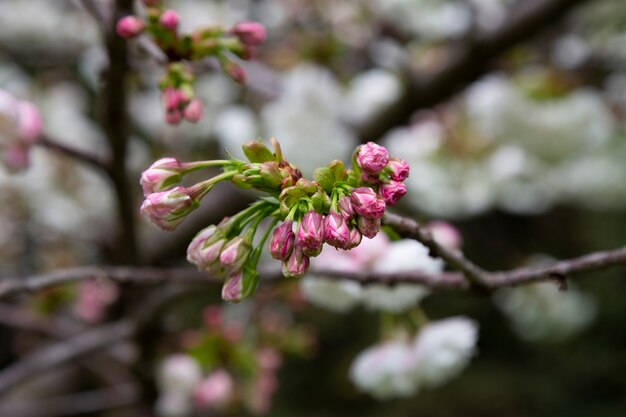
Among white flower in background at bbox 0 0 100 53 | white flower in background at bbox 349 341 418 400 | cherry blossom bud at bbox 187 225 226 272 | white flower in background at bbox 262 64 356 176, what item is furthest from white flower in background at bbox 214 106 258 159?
white flower in background at bbox 0 0 100 53

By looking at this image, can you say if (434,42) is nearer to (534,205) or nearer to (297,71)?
(297,71)

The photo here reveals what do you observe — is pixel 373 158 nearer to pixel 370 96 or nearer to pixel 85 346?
pixel 85 346

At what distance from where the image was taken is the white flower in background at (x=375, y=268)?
27.1 inches

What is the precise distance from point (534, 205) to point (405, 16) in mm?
667

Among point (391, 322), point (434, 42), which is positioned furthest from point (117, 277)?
point (434, 42)

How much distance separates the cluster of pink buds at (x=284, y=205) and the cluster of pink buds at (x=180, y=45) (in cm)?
15

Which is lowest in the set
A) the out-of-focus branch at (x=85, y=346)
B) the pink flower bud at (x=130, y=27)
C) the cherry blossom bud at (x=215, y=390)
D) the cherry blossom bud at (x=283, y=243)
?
the cherry blossom bud at (x=215, y=390)

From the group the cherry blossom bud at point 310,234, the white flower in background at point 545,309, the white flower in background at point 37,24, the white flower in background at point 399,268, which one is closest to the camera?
the cherry blossom bud at point 310,234

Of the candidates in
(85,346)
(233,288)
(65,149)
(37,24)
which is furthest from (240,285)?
(37,24)

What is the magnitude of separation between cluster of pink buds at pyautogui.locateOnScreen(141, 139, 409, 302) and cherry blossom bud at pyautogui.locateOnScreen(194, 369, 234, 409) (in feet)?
2.01

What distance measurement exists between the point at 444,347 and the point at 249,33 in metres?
0.45

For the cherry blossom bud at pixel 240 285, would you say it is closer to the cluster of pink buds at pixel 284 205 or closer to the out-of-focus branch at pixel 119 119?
the cluster of pink buds at pixel 284 205

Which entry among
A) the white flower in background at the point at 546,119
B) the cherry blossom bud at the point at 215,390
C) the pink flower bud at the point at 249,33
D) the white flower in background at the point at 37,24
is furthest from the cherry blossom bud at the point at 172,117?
the white flower in background at the point at 37,24

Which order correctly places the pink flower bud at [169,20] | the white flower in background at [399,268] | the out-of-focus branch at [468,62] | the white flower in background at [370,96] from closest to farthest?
the pink flower bud at [169,20], the white flower in background at [399,268], the out-of-focus branch at [468,62], the white flower in background at [370,96]
